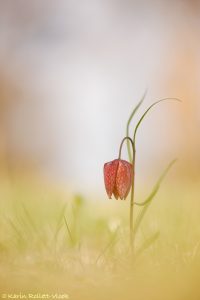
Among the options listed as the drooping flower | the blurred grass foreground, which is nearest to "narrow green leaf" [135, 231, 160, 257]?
the blurred grass foreground

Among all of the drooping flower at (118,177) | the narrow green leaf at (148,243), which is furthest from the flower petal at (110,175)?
the narrow green leaf at (148,243)

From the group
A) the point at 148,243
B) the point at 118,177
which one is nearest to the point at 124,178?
the point at 118,177

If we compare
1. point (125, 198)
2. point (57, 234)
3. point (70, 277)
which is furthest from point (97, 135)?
point (70, 277)

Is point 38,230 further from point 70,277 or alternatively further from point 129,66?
point 129,66

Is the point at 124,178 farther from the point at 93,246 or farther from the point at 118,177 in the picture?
the point at 93,246

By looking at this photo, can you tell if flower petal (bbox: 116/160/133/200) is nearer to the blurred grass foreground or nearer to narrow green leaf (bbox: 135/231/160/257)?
the blurred grass foreground

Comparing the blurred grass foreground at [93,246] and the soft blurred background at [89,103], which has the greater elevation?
the soft blurred background at [89,103]

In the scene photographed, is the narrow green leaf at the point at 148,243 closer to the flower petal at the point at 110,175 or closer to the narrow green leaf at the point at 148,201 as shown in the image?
the narrow green leaf at the point at 148,201
